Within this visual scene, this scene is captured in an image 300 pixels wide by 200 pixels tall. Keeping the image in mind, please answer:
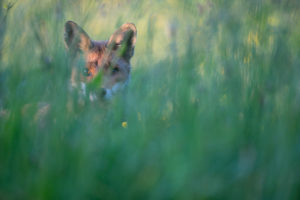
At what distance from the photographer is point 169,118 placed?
2275 mm

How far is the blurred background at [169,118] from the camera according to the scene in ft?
4.58

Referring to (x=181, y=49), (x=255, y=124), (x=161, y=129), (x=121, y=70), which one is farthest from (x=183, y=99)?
(x=121, y=70)

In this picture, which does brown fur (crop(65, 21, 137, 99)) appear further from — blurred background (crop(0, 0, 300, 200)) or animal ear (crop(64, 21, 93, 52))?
blurred background (crop(0, 0, 300, 200))

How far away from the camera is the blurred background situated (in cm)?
139

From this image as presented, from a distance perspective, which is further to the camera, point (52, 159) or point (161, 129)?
point (161, 129)

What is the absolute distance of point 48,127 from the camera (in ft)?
5.60

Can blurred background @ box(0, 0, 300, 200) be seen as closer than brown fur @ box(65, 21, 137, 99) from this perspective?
Yes

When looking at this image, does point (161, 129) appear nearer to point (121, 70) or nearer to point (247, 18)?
point (247, 18)

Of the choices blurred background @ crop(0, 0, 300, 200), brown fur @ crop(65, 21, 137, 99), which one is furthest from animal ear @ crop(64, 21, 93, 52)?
blurred background @ crop(0, 0, 300, 200)

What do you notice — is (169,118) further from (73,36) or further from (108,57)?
(108,57)

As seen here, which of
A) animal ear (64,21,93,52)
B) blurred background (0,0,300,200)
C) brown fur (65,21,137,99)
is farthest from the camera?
brown fur (65,21,137,99)

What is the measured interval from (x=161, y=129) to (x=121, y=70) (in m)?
2.96

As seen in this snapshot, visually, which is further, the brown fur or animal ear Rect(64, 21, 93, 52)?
the brown fur

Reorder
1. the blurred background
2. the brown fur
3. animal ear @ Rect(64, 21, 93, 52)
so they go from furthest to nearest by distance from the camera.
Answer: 1. the brown fur
2. animal ear @ Rect(64, 21, 93, 52)
3. the blurred background
